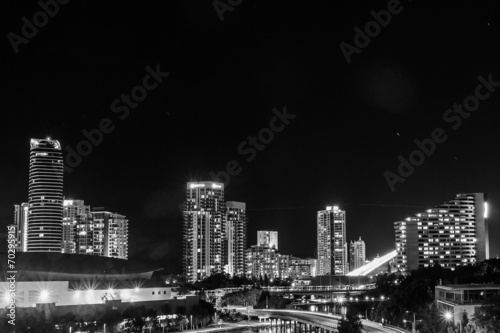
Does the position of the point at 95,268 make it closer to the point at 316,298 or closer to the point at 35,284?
the point at 35,284

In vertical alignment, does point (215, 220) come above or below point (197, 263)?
above

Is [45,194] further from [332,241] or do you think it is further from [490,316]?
[490,316]

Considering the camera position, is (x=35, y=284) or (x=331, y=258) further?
(x=331, y=258)

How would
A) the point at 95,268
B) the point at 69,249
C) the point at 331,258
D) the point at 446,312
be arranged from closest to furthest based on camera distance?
the point at 446,312
the point at 95,268
the point at 69,249
the point at 331,258

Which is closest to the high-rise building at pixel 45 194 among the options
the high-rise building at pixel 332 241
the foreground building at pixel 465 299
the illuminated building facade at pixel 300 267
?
the high-rise building at pixel 332 241

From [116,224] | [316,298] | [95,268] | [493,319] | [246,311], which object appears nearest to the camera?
[493,319]

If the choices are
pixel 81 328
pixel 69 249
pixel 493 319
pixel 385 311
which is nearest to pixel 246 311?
pixel 385 311
